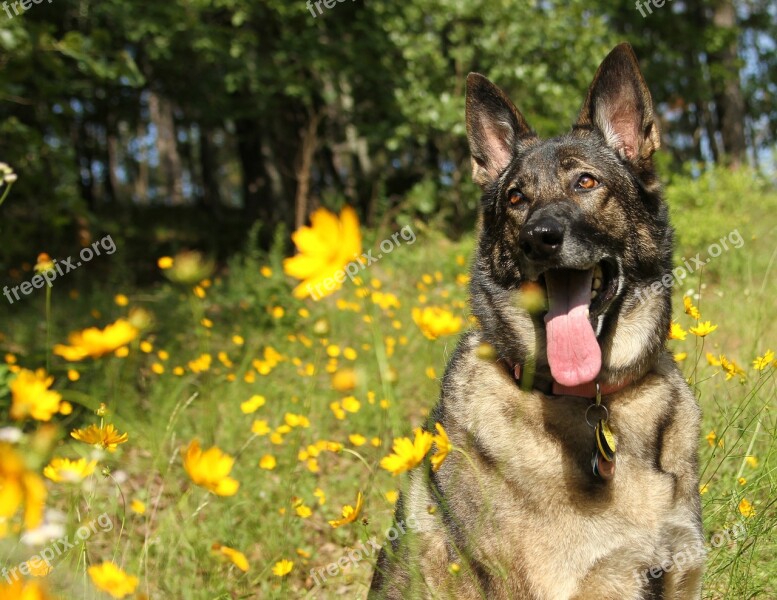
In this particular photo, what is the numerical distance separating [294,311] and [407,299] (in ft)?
4.49

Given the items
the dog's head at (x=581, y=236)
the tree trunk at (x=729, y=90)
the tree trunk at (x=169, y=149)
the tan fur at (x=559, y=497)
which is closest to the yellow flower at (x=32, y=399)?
the tan fur at (x=559, y=497)

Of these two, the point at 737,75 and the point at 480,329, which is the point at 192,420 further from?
the point at 737,75

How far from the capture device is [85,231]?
265 inches

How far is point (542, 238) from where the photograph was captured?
2248 mm

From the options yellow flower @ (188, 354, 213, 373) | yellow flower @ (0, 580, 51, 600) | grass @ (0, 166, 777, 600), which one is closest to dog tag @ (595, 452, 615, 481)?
grass @ (0, 166, 777, 600)

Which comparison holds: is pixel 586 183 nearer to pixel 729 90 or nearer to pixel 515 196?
pixel 515 196

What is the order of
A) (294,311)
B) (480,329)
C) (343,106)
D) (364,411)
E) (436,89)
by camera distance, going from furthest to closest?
(343,106) → (436,89) → (294,311) → (364,411) → (480,329)

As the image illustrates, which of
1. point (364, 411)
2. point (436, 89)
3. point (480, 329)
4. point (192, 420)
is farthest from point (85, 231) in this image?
point (436, 89)

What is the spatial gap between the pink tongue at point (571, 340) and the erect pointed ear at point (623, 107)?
755mm

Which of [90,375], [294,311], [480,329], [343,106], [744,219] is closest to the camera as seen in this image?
[480,329]

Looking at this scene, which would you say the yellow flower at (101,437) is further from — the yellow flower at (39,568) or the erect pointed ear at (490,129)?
the erect pointed ear at (490,129)

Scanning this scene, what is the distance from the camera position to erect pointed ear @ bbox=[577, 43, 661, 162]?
8.65ft

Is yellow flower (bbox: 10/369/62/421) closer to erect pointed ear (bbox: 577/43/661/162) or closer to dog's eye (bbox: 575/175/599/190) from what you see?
dog's eye (bbox: 575/175/599/190)

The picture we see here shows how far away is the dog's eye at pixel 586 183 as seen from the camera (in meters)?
2.61
